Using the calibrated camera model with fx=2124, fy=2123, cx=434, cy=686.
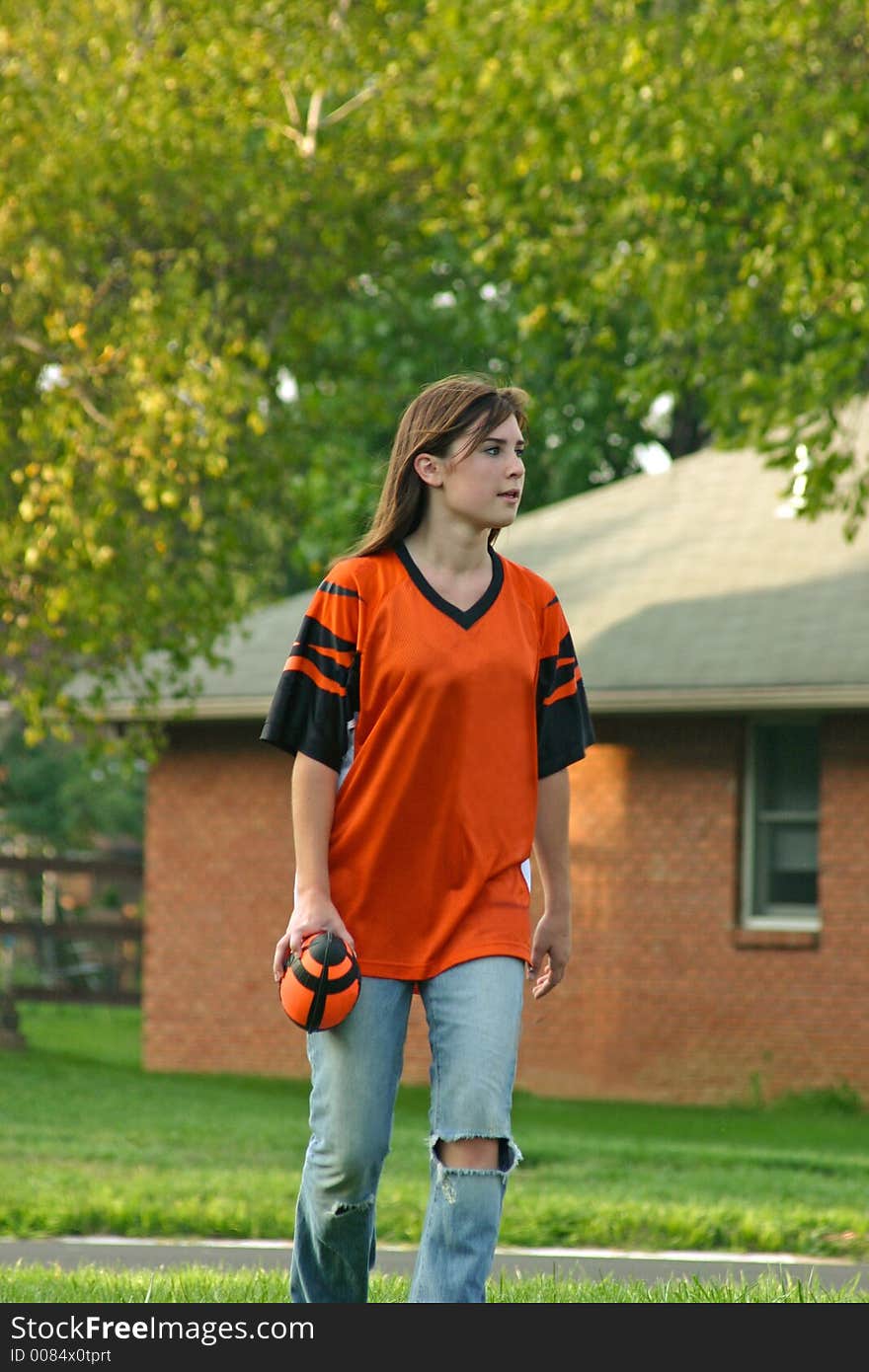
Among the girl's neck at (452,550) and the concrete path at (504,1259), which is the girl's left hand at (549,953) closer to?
the girl's neck at (452,550)

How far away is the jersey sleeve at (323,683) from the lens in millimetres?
4707

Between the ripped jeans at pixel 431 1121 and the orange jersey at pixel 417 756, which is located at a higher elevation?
the orange jersey at pixel 417 756

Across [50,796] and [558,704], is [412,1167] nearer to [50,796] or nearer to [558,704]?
[558,704]

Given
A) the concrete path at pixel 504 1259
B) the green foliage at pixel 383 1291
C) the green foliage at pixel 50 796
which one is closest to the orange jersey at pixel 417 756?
the green foliage at pixel 383 1291

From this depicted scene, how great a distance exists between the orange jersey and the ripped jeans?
80 millimetres

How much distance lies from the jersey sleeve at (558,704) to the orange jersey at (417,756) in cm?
10

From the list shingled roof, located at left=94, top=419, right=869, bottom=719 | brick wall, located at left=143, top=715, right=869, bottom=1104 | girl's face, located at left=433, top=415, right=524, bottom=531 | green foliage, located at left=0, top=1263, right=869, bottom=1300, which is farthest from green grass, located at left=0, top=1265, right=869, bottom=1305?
brick wall, located at left=143, top=715, right=869, bottom=1104

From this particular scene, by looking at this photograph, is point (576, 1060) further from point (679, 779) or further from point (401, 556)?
point (401, 556)

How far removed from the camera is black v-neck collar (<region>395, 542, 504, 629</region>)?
4.73 meters

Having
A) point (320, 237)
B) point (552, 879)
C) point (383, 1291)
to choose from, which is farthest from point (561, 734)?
point (320, 237)

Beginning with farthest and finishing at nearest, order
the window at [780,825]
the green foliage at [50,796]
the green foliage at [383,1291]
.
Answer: the green foliage at [50,796] → the window at [780,825] → the green foliage at [383,1291]

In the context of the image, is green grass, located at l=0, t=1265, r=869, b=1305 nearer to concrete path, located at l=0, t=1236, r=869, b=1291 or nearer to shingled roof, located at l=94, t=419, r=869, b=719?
concrete path, located at l=0, t=1236, r=869, b=1291

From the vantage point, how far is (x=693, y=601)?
746 inches
